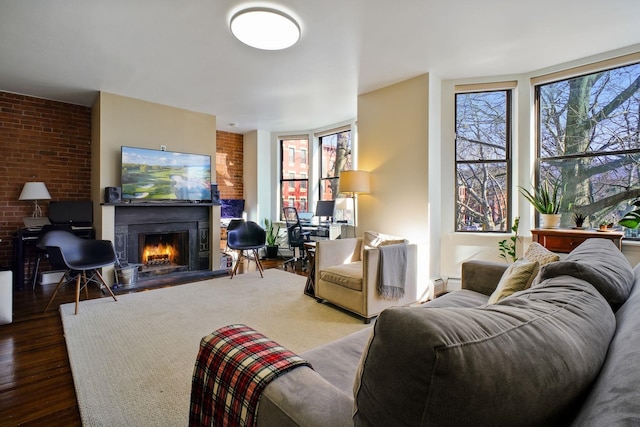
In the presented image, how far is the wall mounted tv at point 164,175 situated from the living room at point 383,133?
20 centimetres

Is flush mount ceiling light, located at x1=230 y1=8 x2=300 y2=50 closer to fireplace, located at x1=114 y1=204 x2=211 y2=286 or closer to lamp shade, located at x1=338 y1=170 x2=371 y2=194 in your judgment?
lamp shade, located at x1=338 y1=170 x2=371 y2=194

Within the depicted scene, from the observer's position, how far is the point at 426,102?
144 inches

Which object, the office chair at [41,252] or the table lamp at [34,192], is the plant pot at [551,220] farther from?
the table lamp at [34,192]

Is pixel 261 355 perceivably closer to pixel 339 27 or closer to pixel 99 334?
pixel 99 334

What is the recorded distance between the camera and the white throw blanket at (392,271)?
2.94 m

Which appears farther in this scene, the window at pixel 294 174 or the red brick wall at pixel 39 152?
the window at pixel 294 174

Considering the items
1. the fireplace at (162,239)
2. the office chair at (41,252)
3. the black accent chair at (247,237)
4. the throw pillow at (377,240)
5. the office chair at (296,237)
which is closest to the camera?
the throw pillow at (377,240)

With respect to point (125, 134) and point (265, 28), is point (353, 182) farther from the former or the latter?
point (125, 134)

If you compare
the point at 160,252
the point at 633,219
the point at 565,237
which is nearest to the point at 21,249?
the point at 160,252

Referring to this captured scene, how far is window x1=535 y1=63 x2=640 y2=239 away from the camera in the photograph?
3.17m

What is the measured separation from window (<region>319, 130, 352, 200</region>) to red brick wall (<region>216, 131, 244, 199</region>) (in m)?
1.85

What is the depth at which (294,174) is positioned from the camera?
665 centimetres

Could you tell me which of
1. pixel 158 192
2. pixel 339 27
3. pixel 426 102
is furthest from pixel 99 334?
pixel 426 102

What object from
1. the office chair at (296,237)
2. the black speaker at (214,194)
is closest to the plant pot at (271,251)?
the office chair at (296,237)
